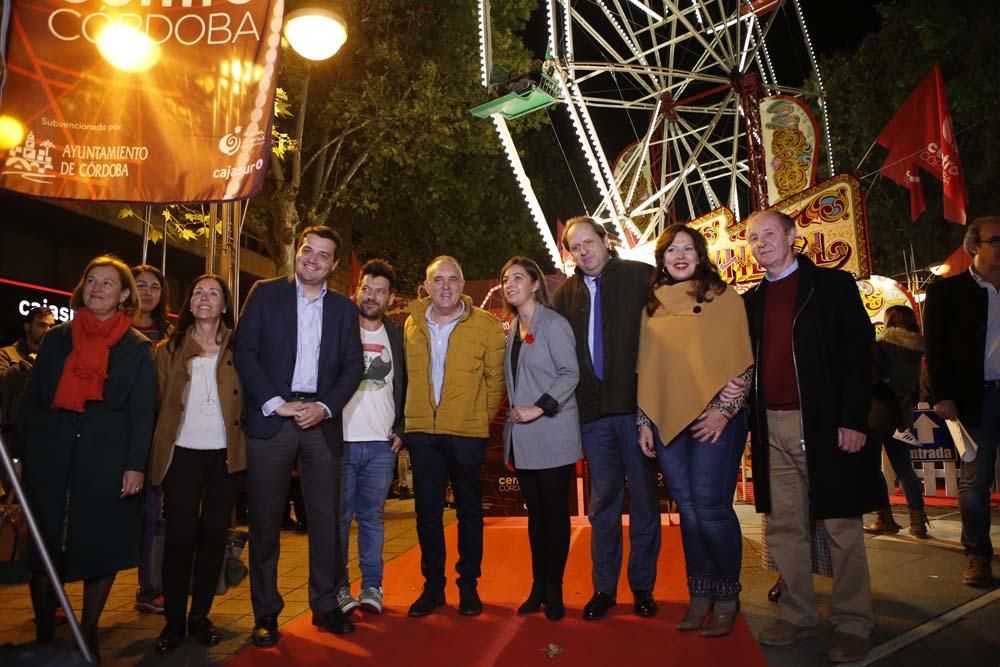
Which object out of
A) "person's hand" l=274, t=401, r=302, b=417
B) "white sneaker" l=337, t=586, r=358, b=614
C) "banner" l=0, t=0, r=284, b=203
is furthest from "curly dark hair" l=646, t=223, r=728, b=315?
"white sneaker" l=337, t=586, r=358, b=614

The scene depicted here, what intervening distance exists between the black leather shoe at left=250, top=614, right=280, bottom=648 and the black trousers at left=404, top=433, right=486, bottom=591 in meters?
0.87

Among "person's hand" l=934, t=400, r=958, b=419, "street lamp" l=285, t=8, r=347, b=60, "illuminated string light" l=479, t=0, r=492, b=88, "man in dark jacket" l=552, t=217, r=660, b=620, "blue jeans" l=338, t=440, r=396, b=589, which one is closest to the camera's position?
"man in dark jacket" l=552, t=217, r=660, b=620

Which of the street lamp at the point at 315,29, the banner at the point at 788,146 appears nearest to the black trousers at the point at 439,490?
the street lamp at the point at 315,29

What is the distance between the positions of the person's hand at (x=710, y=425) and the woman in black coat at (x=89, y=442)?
2.78 meters

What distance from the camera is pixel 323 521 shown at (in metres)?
3.99

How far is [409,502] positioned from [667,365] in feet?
20.3

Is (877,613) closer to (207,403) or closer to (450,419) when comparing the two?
(450,419)

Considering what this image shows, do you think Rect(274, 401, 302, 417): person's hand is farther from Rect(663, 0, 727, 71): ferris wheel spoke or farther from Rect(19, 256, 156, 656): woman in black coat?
Rect(663, 0, 727, 71): ferris wheel spoke

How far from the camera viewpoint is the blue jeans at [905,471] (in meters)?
5.88

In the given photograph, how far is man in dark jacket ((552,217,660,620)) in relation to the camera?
4012 mm

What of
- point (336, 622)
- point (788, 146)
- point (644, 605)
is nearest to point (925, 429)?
point (788, 146)

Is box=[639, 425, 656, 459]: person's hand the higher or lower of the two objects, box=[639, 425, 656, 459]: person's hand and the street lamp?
the lower

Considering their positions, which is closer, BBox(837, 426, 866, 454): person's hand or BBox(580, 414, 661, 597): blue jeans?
BBox(837, 426, 866, 454): person's hand

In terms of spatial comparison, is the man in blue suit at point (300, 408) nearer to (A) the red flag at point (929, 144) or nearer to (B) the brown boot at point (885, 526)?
(B) the brown boot at point (885, 526)
